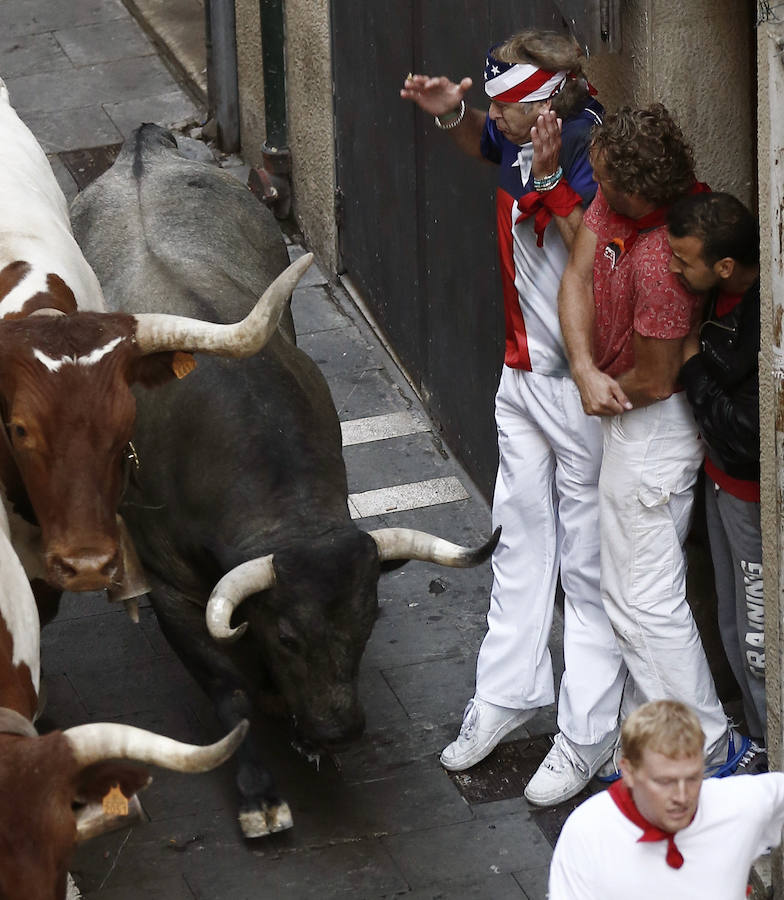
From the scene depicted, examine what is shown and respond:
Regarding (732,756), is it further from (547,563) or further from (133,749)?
(133,749)

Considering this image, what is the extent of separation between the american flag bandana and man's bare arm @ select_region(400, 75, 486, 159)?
0.35m

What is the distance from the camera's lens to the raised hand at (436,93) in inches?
245

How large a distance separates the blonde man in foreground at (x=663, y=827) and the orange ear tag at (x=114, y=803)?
1.10 metres

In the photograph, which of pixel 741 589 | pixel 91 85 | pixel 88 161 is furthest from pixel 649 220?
pixel 91 85

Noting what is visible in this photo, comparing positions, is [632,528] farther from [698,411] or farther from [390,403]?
[390,403]

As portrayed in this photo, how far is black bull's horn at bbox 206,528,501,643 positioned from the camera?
5.71 metres

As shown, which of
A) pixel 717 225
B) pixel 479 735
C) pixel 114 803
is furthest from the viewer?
pixel 479 735

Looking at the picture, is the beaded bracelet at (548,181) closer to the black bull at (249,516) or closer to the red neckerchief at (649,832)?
the black bull at (249,516)

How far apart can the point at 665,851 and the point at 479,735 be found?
2474 mm

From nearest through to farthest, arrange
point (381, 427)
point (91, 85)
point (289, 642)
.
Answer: point (289, 642) < point (381, 427) < point (91, 85)

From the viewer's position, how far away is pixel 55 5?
1367 centimetres

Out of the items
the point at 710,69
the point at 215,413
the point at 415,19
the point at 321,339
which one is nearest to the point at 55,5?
the point at 321,339

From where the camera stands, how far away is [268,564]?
5.82m

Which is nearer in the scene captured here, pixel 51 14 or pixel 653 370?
pixel 653 370
